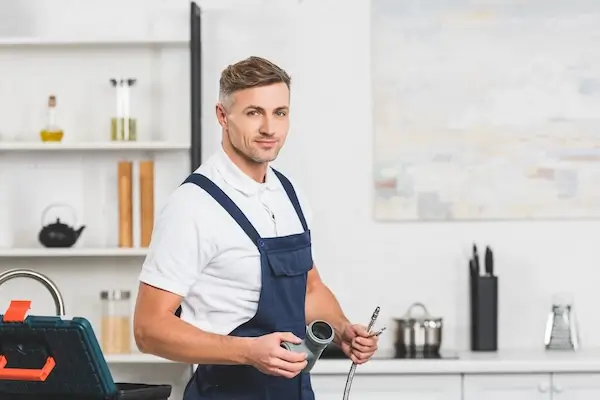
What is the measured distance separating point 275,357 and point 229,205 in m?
0.41

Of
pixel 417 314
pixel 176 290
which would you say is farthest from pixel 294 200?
pixel 417 314

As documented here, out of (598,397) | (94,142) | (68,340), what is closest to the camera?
(68,340)

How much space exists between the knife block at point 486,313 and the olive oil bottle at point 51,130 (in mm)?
1723

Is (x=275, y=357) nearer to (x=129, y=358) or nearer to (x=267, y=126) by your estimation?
(x=267, y=126)

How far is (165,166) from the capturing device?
4.50m

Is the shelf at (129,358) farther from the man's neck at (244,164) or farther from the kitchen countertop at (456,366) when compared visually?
the man's neck at (244,164)

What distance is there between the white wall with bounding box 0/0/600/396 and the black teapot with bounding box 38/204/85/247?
0.66ft

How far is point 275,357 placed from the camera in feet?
7.27

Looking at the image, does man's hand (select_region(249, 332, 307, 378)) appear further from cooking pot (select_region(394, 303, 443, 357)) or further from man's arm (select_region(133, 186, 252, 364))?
cooking pot (select_region(394, 303, 443, 357))

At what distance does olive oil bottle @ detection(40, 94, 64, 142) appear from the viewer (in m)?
4.30

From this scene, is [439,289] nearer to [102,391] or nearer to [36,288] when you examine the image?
[36,288]

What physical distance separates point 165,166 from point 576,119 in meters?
1.68

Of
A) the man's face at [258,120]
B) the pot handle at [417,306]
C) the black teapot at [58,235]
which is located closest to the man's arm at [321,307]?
the man's face at [258,120]

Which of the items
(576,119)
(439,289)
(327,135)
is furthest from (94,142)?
(576,119)
